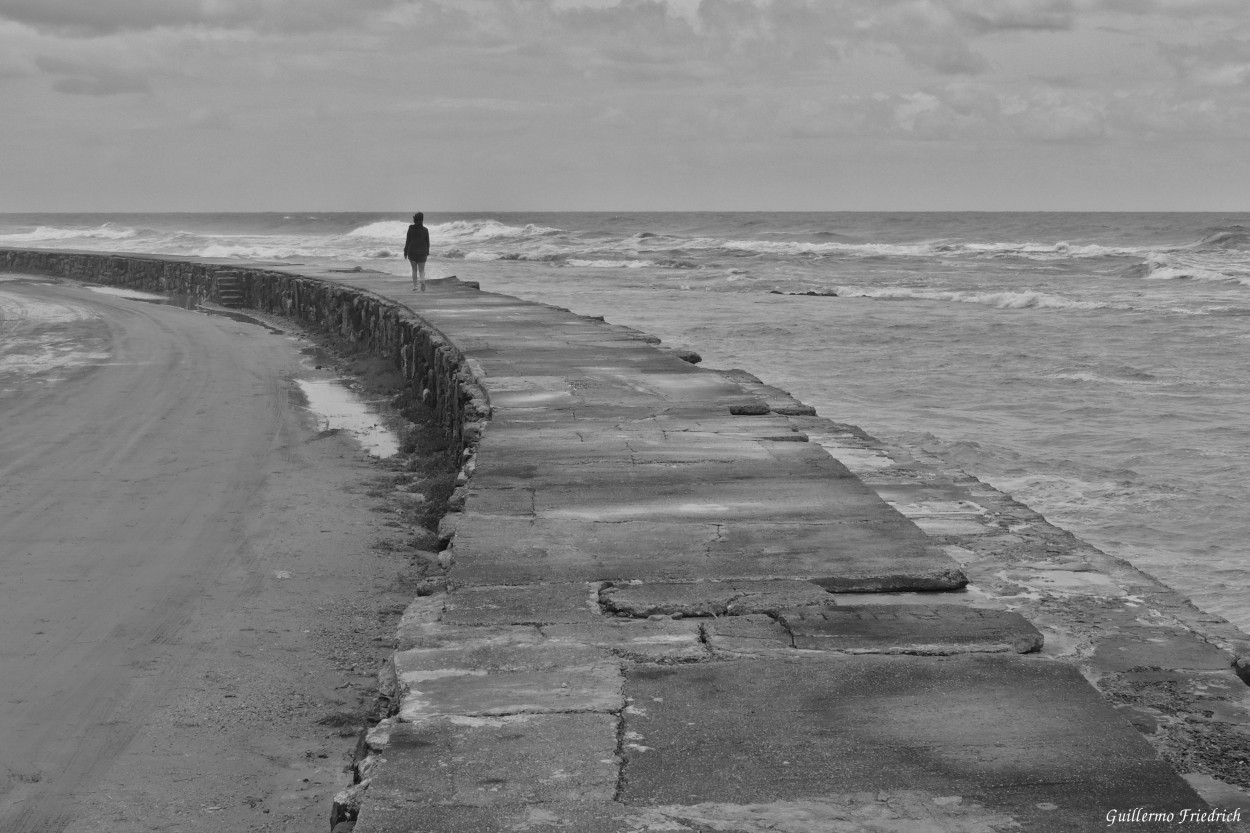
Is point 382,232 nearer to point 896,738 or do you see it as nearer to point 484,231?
point 484,231

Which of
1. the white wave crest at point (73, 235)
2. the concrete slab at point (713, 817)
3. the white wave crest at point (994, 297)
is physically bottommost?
the concrete slab at point (713, 817)

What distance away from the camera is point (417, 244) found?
62.0ft

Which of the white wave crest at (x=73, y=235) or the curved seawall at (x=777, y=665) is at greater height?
the white wave crest at (x=73, y=235)

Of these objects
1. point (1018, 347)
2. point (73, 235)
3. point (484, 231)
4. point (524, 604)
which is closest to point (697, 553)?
point (524, 604)

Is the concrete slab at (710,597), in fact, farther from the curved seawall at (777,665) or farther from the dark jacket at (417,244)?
the dark jacket at (417,244)

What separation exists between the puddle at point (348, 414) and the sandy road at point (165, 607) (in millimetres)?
281

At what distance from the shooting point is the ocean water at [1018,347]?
338 inches

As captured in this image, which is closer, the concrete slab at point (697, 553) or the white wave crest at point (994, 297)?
the concrete slab at point (697, 553)

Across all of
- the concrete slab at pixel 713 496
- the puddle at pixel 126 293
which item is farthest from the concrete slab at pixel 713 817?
the puddle at pixel 126 293

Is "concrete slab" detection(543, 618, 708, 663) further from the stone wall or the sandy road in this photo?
the stone wall

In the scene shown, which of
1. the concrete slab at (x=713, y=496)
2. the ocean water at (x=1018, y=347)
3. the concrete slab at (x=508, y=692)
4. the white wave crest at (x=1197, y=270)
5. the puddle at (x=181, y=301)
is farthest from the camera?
the white wave crest at (x=1197, y=270)

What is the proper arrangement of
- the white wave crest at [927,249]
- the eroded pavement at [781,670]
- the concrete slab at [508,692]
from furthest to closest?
the white wave crest at [927,249], the concrete slab at [508,692], the eroded pavement at [781,670]

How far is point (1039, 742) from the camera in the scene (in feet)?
9.70

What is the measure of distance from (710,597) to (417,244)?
1560 cm
